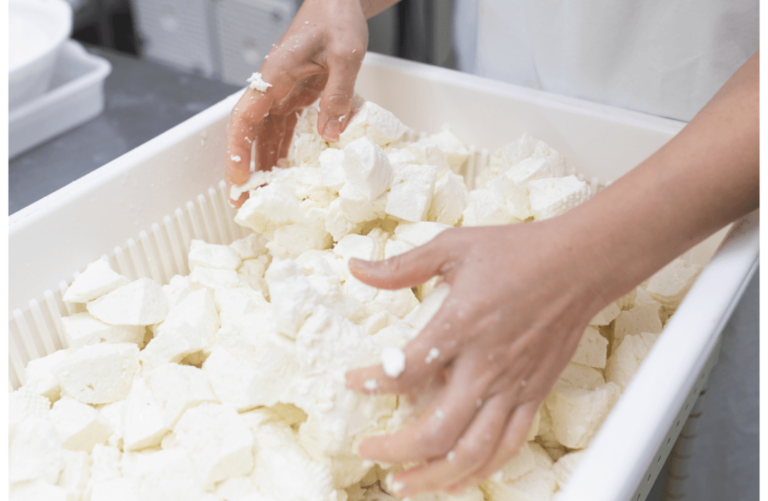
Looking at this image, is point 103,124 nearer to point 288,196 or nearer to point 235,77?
point 235,77

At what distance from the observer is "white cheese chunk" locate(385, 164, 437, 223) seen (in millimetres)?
961

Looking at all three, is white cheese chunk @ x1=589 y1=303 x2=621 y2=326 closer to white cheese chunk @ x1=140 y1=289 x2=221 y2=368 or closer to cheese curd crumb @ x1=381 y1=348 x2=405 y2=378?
cheese curd crumb @ x1=381 y1=348 x2=405 y2=378

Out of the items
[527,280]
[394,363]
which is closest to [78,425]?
[394,363]

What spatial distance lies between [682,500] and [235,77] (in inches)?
65.9

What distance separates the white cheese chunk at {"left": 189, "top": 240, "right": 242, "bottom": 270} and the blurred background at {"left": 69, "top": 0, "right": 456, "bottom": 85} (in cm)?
75

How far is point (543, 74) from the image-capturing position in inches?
46.6

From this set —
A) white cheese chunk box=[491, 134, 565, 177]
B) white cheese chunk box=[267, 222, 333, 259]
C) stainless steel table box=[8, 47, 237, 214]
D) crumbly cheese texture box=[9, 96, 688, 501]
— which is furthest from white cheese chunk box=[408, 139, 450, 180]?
stainless steel table box=[8, 47, 237, 214]

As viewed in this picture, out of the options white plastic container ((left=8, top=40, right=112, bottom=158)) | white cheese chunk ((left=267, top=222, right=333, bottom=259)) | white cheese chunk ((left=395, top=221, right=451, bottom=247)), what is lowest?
white plastic container ((left=8, top=40, right=112, bottom=158))

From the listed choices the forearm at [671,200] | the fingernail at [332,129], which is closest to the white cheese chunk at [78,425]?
the fingernail at [332,129]

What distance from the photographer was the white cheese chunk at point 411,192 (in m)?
0.96

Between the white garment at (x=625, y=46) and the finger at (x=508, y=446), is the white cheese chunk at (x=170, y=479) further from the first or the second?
the white garment at (x=625, y=46)

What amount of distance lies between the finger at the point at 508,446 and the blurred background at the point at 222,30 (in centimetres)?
106

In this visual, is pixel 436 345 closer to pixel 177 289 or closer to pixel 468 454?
pixel 468 454

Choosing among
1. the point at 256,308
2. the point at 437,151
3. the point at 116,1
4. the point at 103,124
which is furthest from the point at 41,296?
the point at 116,1
